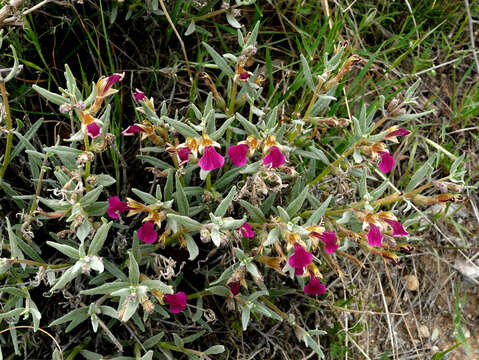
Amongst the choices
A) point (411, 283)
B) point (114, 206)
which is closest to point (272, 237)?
point (114, 206)

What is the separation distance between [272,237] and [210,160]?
417mm

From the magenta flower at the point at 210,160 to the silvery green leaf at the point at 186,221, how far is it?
224 mm

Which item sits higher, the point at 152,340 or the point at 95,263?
the point at 95,263

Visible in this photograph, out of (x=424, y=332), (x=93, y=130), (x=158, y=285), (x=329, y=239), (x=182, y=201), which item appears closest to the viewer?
(x=93, y=130)

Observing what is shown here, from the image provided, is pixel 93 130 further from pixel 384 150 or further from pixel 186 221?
pixel 384 150

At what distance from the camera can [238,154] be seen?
2.26 meters

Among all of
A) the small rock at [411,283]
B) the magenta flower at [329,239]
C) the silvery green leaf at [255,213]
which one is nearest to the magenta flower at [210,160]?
the silvery green leaf at [255,213]

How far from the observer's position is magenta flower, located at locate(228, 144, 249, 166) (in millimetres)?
2254

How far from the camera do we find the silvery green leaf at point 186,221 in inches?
84.2

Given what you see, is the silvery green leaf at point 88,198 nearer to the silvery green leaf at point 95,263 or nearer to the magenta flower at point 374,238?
the silvery green leaf at point 95,263

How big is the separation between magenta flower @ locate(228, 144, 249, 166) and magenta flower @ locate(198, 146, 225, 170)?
10 cm

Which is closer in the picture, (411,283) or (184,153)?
(184,153)

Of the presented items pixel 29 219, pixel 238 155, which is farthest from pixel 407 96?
pixel 29 219

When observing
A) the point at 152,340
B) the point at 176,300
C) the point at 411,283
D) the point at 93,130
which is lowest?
the point at 411,283
